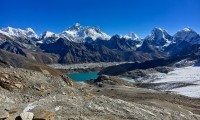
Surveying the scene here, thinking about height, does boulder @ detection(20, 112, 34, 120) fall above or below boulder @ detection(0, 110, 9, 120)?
below

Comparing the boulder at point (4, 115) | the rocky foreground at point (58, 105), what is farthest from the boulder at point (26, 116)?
the boulder at point (4, 115)

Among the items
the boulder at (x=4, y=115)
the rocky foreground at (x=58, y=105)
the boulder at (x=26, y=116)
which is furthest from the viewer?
the rocky foreground at (x=58, y=105)

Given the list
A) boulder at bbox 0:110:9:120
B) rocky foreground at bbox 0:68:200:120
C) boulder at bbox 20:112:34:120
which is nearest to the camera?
boulder at bbox 20:112:34:120

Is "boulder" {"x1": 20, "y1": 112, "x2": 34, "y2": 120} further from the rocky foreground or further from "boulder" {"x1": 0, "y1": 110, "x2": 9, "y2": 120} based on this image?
"boulder" {"x1": 0, "y1": 110, "x2": 9, "y2": 120}

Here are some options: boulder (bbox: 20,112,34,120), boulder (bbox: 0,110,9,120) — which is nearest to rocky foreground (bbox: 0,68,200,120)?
boulder (bbox: 0,110,9,120)

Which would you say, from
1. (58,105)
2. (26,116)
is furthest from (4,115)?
(58,105)

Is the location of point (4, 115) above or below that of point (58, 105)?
below

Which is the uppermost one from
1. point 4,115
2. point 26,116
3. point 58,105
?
point 58,105

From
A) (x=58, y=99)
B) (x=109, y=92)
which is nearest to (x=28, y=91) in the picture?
(x=58, y=99)

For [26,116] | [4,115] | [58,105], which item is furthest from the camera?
[58,105]

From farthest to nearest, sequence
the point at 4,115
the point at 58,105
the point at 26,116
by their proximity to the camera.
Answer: the point at 58,105 < the point at 4,115 < the point at 26,116

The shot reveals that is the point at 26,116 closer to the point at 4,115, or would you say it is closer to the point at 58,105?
the point at 4,115

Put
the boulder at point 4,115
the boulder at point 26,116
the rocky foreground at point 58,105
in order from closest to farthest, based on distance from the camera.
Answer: the boulder at point 26,116, the boulder at point 4,115, the rocky foreground at point 58,105

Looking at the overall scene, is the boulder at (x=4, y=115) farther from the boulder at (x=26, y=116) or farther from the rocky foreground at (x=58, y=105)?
the boulder at (x=26, y=116)
